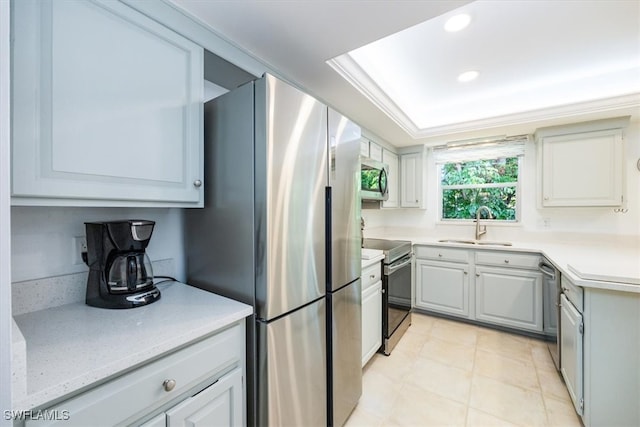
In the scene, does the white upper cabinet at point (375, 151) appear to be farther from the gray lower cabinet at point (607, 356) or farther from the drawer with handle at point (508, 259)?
the gray lower cabinet at point (607, 356)

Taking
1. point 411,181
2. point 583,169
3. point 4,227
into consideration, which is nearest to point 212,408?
point 4,227

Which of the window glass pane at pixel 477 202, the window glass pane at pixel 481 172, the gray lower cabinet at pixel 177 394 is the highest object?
the window glass pane at pixel 481 172

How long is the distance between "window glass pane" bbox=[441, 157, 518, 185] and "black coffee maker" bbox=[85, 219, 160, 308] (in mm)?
3542

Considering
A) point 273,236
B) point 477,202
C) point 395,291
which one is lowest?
point 395,291

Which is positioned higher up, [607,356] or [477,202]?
[477,202]

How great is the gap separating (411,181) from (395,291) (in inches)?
66.1

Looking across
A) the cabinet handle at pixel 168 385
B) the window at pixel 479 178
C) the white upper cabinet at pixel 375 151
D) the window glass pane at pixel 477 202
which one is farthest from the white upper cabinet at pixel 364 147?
the cabinet handle at pixel 168 385

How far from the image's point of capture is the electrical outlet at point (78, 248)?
1.12 m

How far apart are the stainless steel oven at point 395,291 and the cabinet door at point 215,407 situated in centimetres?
154

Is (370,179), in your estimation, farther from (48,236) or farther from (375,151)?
(48,236)

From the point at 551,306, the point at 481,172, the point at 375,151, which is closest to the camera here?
the point at 551,306

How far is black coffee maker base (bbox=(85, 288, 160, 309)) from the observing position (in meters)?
1.03

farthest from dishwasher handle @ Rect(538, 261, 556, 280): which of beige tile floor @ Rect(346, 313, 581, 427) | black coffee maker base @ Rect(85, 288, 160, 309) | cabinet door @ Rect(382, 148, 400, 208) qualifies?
black coffee maker base @ Rect(85, 288, 160, 309)

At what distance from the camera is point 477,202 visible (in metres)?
3.41
